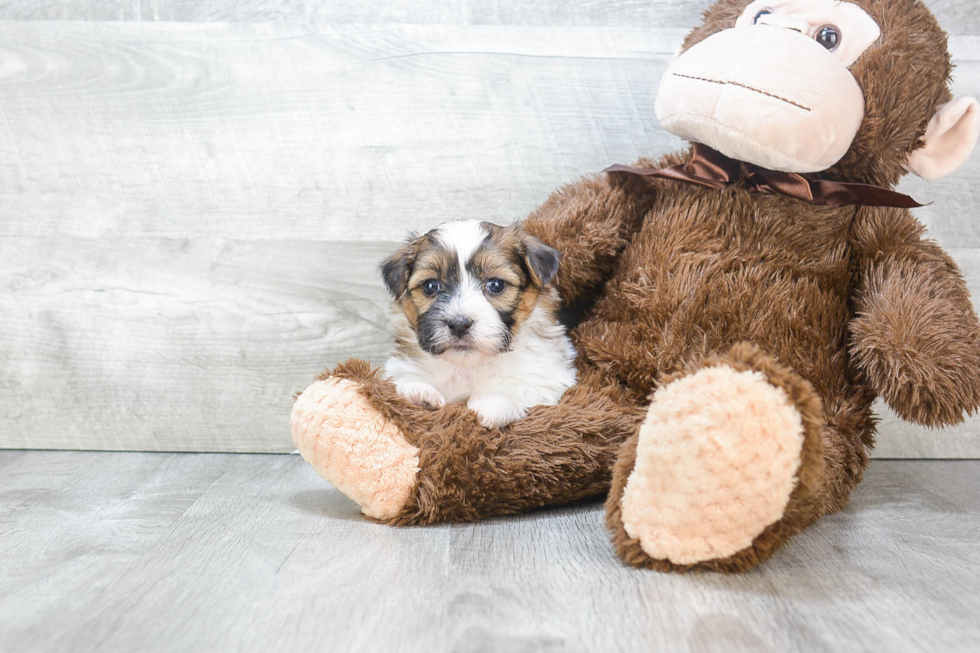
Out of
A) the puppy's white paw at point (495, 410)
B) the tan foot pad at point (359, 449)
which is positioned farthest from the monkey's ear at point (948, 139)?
the tan foot pad at point (359, 449)

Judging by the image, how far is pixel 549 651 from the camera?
39.7 inches

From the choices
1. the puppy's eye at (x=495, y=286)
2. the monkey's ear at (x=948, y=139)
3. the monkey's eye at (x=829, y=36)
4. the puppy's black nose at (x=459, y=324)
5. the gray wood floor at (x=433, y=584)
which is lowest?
the gray wood floor at (x=433, y=584)

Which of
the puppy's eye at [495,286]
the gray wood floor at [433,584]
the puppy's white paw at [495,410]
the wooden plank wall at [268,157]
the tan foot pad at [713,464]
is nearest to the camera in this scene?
the gray wood floor at [433,584]

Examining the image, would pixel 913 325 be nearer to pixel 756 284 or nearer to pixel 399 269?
pixel 756 284

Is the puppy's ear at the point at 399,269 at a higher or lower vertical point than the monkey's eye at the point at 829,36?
lower

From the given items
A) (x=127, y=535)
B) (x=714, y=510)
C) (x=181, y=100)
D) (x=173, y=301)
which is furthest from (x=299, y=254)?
(x=714, y=510)

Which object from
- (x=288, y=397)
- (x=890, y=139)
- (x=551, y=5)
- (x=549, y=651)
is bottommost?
(x=288, y=397)

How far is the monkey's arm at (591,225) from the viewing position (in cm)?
188

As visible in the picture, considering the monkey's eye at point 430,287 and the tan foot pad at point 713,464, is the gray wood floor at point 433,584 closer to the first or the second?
the tan foot pad at point 713,464

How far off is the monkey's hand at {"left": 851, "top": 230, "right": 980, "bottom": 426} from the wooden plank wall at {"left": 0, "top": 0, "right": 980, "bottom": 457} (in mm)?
701

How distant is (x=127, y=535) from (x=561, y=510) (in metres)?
0.90

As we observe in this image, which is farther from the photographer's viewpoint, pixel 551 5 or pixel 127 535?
pixel 551 5

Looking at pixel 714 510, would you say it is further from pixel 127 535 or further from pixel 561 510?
pixel 127 535

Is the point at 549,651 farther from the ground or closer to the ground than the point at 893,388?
closer to the ground
